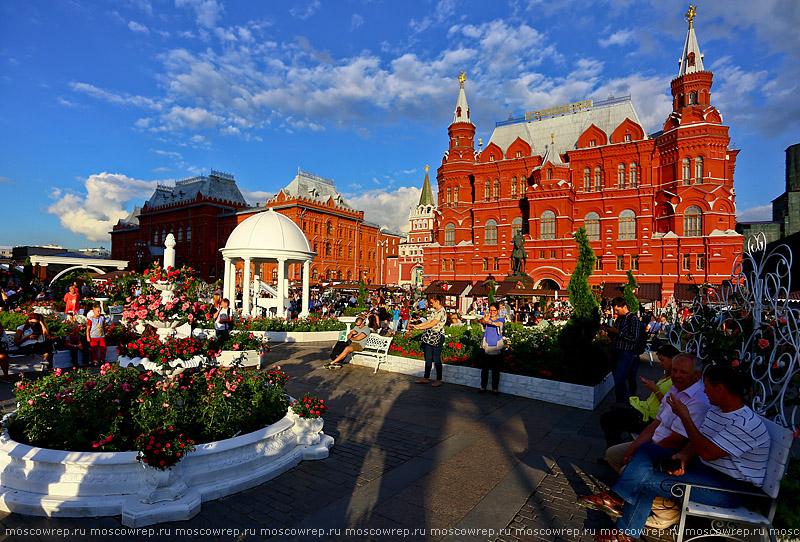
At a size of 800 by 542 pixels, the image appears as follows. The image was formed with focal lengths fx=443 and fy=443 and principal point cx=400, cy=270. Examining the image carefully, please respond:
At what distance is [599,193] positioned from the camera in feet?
133

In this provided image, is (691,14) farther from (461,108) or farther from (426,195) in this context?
(426,195)

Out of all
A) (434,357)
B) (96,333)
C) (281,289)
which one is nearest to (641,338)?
(434,357)

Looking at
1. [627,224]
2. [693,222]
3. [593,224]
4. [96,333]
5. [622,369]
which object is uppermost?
[593,224]

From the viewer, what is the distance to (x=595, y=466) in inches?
201

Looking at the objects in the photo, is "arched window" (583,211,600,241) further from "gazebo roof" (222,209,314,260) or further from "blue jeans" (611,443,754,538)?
"blue jeans" (611,443,754,538)

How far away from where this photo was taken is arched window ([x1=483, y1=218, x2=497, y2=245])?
4556cm

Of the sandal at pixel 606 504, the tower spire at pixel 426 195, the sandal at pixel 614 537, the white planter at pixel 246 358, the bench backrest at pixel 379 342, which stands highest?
the tower spire at pixel 426 195

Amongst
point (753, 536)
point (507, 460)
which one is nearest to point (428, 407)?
point (507, 460)

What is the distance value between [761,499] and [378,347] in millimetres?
8579

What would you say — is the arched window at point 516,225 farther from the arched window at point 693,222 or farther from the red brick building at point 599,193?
the arched window at point 693,222

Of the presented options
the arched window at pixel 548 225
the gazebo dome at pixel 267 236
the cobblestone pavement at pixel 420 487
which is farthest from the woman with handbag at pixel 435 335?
the arched window at pixel 548 225

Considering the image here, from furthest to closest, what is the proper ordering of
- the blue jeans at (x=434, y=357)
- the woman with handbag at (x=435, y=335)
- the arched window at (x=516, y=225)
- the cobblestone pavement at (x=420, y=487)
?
the arched window at (x=516, y=225)
the blue jeans at (x=434, y=357)
the woman with handbag at (x=435, y=335)
the cobblestone pavement at (x=420, y=487)

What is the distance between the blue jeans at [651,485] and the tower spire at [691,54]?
4497cm

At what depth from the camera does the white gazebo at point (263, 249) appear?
18.6 meters
